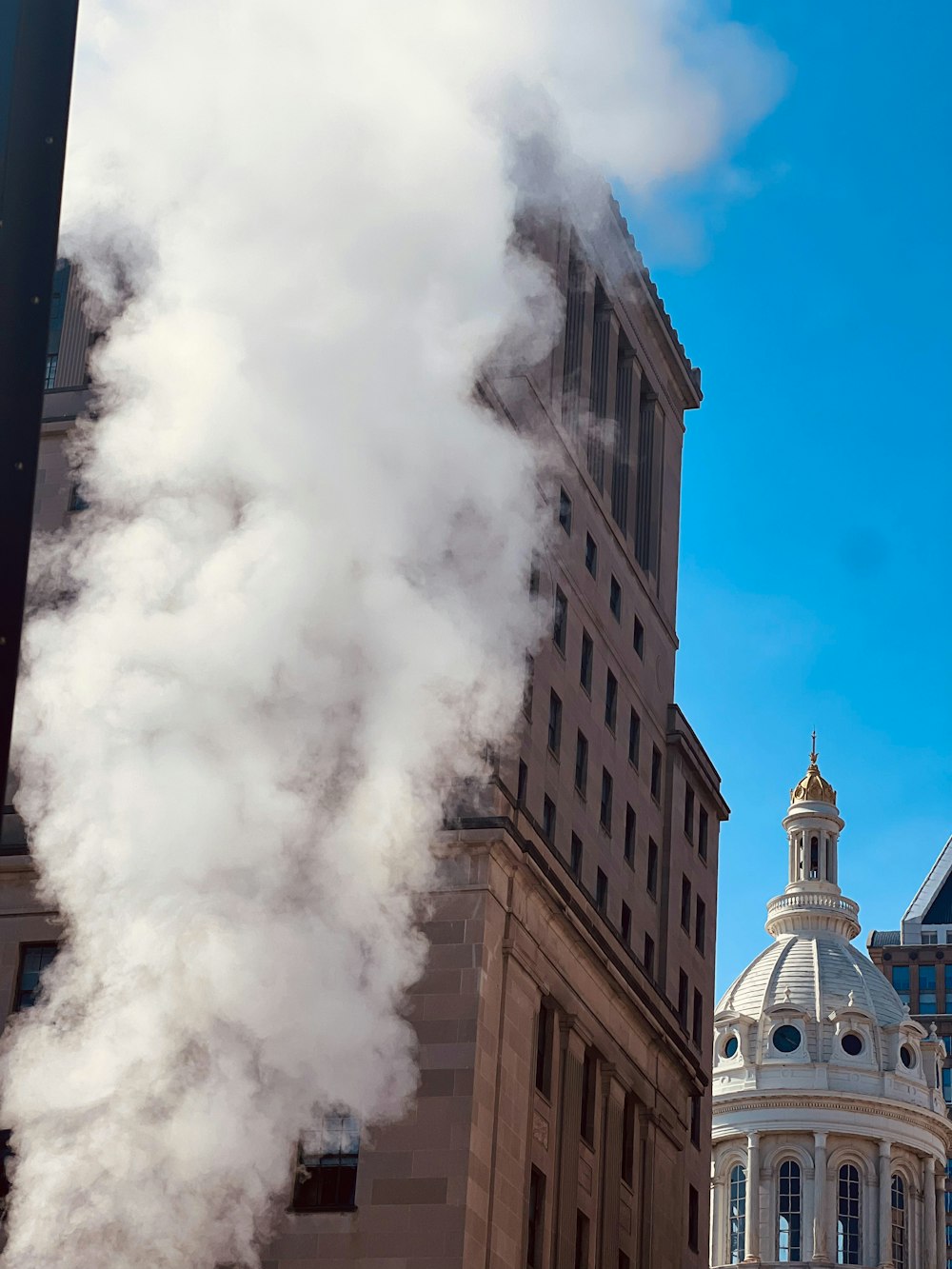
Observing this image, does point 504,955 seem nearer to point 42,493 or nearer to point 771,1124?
point 42,493

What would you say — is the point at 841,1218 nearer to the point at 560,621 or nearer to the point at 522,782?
the point at 560,621

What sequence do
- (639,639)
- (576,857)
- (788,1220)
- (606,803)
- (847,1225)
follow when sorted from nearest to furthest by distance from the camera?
(576,857) → (606,803) → (639,639) → (847,1225) → (788,1220)

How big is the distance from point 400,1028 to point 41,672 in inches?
317

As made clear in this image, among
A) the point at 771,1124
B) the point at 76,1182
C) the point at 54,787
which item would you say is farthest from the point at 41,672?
the point at 771,1124

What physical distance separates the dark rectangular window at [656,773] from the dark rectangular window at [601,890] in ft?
16.5

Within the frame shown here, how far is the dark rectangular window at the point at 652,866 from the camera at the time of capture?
46.5m

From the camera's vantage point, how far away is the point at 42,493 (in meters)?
38.0

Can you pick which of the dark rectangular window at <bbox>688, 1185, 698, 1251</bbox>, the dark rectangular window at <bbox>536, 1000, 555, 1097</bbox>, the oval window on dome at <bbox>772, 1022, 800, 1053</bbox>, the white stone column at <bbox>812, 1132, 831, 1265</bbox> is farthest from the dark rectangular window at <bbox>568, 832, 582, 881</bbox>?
the oval window on dome at <bbox>772, 1022, 800, 1053</bbox>

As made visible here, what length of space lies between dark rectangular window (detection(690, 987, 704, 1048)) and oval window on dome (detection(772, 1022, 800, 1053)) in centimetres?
5678

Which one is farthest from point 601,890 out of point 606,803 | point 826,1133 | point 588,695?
point 826,1133

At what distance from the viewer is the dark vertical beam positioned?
7930 mm

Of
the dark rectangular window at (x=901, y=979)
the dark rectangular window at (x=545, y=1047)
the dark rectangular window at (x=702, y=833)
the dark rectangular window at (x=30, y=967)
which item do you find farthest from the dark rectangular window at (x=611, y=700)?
the dark rectangular window at (x=901, y=979)

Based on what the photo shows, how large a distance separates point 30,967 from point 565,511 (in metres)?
14.5

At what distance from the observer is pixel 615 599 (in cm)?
4594
